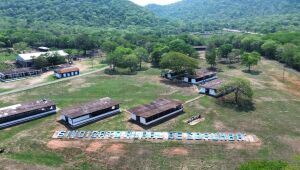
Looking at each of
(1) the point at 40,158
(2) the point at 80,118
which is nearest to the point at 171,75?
(2) the point at 80,118

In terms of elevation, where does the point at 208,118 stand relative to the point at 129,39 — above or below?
below

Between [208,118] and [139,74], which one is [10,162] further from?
[139,74]

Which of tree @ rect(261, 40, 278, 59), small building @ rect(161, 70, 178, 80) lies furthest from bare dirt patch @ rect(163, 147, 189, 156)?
tree @ rect(261, 40, 278, 59)

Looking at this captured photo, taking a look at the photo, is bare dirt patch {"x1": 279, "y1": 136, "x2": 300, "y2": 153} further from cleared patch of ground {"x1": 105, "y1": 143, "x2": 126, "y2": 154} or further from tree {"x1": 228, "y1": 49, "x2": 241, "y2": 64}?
tree {"x1": 228, "y1": 49, "x2": 241, "y2": 64}

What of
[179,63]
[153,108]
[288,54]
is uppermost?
[288,54]

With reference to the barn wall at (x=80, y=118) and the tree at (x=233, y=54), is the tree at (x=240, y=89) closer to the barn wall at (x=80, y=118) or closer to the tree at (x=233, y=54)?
the barn wall at (x=80, y=118)

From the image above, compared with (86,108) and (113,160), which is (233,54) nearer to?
(86,108)

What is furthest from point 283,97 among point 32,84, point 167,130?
point 32,84
